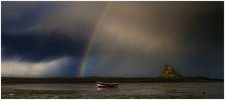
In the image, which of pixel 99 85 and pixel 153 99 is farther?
pixel 99 85

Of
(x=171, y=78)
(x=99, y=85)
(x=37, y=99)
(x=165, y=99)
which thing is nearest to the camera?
(x=37, y=99)

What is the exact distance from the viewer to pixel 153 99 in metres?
27.6

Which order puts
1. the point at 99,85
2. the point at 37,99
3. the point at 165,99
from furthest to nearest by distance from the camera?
1. the point at 99,85
2. the point at 165,99
3. the point at 37,99

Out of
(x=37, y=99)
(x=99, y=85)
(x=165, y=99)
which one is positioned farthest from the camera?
(x=99, y=85)

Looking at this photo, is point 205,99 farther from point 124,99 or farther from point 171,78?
point 171,78

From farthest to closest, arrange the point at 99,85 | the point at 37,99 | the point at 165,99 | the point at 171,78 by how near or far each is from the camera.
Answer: the point at 171,78, the point at 99,85, the point at 165,99, the point at 37,99

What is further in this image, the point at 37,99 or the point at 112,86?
the point at 112,86

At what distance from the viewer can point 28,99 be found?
2672 cm

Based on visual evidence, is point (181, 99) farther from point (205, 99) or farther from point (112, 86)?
point (112, 86)

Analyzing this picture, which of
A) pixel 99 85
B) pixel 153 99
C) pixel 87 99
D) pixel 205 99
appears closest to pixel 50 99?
pixel 87 99

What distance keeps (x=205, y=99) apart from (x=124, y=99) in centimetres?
600

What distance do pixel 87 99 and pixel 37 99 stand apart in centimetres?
351

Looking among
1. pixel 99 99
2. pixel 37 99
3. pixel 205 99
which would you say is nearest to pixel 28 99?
pixel 37 99

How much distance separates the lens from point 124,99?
27203mm
